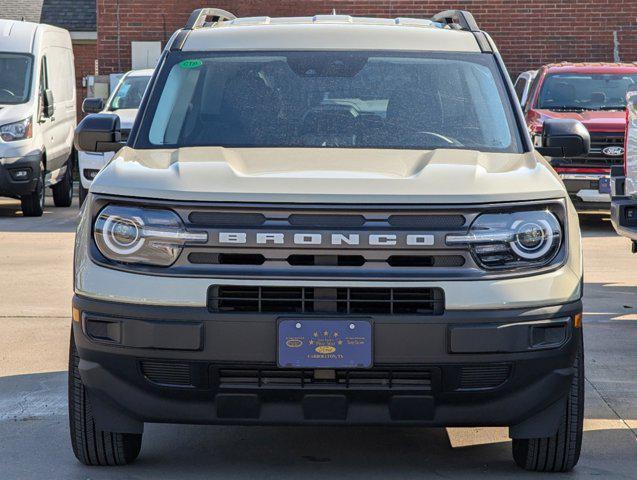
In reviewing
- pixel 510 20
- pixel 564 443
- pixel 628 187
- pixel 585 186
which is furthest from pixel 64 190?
pixel 564 443

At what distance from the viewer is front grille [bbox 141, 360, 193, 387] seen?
4957mm

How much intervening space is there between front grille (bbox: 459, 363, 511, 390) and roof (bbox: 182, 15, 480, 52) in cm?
196

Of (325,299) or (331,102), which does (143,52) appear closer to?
(331,102)

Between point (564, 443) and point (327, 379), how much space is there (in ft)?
3.33

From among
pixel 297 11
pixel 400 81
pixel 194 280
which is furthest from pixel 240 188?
pixel 297 11

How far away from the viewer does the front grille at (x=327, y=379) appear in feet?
16.3

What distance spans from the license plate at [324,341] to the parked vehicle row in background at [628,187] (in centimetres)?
467

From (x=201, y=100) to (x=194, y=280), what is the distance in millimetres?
1501

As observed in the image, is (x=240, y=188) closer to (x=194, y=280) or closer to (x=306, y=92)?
(x=194, y=280)

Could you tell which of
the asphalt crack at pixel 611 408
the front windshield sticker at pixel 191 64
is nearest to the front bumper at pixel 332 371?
the asphalt crack at pixel 611 408

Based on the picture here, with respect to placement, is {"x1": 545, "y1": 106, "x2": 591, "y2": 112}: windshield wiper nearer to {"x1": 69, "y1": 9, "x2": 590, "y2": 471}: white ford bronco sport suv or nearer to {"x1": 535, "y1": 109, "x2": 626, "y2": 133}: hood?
{"x1": 535, "y1": 109, "x2": 626, "y2": 133}: hood

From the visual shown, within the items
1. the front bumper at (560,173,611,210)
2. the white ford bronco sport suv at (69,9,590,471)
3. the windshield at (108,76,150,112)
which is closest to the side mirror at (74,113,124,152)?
the white ford bronco sport suv at (69,9,590,471)

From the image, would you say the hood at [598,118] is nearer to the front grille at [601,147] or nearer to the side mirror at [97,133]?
the front grille at [601,147]

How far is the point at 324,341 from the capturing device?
16.0 feet
